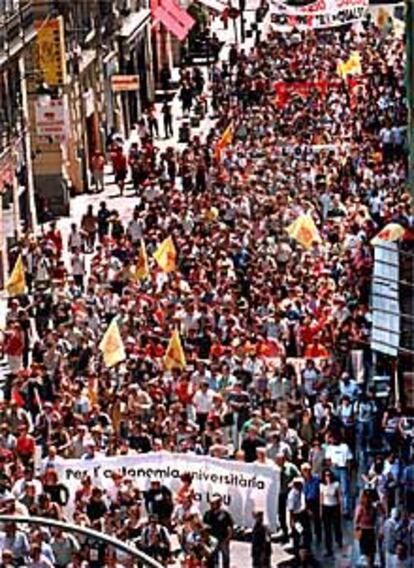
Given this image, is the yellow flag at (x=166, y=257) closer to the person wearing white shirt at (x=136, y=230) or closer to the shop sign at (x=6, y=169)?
the person wearing white shirt at (x=136, y=230)

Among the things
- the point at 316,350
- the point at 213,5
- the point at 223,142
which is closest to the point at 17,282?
the point at 316,350

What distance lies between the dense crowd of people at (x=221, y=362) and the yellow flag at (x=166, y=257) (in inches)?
8.2

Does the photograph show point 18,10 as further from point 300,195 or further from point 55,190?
point 300,195

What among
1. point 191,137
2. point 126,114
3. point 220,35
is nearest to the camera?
point 191,137

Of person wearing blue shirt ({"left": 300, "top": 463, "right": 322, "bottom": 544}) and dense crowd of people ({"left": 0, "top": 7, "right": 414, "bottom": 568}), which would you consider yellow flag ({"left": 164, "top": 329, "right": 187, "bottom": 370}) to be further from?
person wearing blue shirt ({"left": 300, "top": 463, "right": 322, "bottom": 544})

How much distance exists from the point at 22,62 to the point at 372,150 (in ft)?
27.2

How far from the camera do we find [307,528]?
90.2ft

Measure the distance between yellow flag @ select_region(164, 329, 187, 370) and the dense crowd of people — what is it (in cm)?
11

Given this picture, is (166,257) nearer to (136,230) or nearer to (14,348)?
(14,348)

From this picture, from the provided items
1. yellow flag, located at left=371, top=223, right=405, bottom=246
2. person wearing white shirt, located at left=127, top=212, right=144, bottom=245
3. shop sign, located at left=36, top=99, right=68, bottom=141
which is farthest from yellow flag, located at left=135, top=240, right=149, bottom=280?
shop sign, located at left=36, top=99, right=68, bottom=141

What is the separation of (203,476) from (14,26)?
27.4 metres

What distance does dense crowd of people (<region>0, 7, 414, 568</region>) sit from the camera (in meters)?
26.5

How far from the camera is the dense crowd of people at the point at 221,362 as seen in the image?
2648 centimetres

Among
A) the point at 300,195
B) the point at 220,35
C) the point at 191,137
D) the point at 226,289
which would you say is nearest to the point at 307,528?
the point at 226,289
